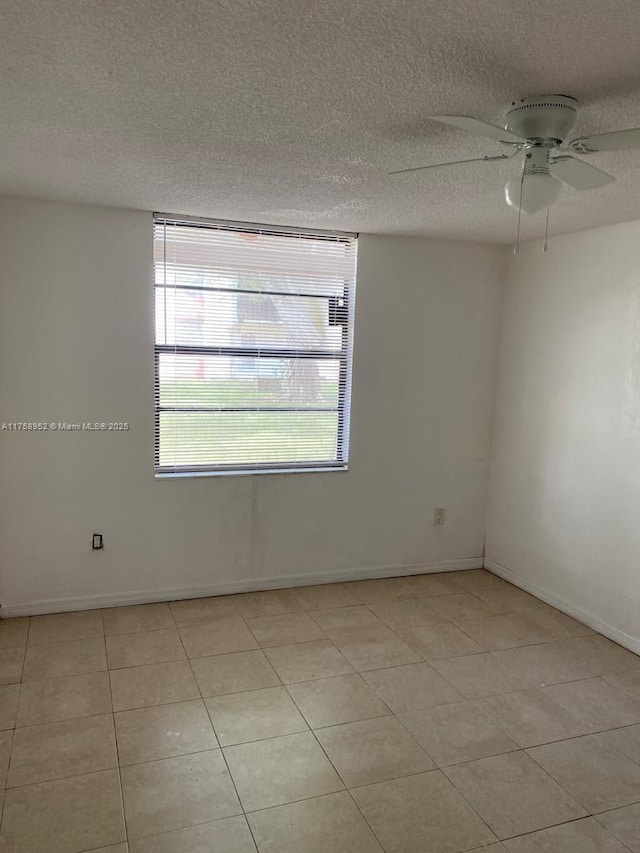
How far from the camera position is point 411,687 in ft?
9.28

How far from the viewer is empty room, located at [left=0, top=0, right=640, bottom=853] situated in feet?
5.55

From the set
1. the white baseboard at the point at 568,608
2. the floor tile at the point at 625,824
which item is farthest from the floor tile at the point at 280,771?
the white baseboard at the point at 568,608

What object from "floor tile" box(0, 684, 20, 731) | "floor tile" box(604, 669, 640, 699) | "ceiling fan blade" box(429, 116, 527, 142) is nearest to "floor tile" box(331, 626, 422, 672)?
"floor tile" box(604, 669, 640, 699)

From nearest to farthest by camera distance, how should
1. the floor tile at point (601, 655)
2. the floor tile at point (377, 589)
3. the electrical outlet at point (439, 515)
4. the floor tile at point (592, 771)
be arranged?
the floor tile at point (592, 771) < the floor tile at point (601, 655) < the floor tile at point (377, 589) < the electrical outlet at point (439, 515)

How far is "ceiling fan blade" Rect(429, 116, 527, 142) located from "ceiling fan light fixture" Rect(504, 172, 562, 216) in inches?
5.2

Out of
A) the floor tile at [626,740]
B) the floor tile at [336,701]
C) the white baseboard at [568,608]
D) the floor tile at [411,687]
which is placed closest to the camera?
the floor tile at [626,740]

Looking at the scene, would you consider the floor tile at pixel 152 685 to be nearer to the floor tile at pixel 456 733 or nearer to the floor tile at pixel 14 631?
the floor tile at pixel 14 631

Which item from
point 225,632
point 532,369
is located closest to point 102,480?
point 225,632

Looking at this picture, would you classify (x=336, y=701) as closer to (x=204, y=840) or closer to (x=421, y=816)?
(x=421, y=816)

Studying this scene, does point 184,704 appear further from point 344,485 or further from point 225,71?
point 225,71

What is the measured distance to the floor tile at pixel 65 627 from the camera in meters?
3.18

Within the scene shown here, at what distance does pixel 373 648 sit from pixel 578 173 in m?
2.41

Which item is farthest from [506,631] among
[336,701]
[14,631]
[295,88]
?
[295,88]

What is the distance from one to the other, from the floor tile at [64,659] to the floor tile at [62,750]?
0.41 meters
